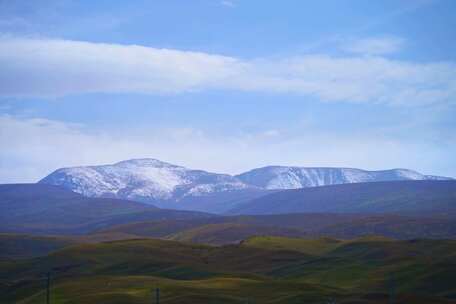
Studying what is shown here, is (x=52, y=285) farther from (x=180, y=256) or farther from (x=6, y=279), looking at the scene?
(x=180, y=256)

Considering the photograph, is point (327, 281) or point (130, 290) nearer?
point (130, 290)

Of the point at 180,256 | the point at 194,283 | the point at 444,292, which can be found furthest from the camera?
the point at 180,256

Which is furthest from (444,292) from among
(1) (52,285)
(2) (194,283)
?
(1) (52,285)

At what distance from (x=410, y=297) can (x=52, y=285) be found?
60.8m

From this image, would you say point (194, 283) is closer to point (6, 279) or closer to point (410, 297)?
point (410, 297)

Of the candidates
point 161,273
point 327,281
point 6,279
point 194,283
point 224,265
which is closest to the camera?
point 194,283

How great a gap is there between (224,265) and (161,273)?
106ft

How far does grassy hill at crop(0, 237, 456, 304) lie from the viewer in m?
102

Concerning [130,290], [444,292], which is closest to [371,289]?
[444,292]

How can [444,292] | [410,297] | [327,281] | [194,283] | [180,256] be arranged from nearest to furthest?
[410,297], [444,292], [194,283], [327,281], [180,256]

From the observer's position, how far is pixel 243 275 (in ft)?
448

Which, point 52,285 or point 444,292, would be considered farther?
point 52,285

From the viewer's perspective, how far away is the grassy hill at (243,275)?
334ft

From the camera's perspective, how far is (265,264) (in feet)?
565
